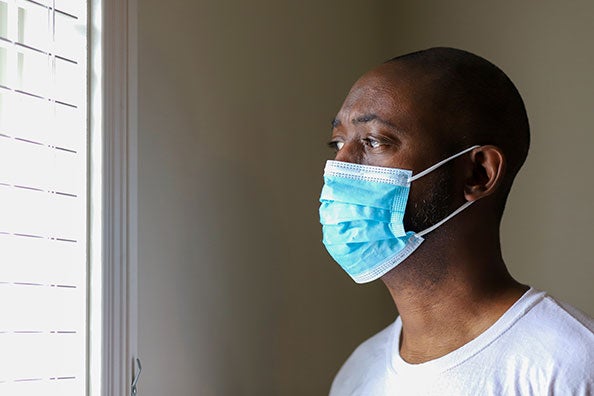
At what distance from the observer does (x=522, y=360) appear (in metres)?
1.68

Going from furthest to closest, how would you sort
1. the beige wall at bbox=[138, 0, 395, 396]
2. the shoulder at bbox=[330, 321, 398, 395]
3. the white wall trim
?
the shoulder at bbox=[330, 321, 398, 395] < the beige wall at bbox=[138, 0, 395, 396] < the white wall trim

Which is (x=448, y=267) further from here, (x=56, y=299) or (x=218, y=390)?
(x=56, y=299)

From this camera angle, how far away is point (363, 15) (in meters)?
2.55

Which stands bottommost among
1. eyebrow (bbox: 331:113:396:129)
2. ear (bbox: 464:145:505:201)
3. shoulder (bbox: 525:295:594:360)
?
shoulder (bbox: 525:295:594:360)

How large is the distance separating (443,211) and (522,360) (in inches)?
11.7

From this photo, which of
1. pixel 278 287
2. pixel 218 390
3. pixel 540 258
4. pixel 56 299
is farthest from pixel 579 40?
pixel 56 299

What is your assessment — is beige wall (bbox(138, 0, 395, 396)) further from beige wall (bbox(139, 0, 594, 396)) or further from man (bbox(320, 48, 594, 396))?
man (bbox(320, 48, 594, 396))

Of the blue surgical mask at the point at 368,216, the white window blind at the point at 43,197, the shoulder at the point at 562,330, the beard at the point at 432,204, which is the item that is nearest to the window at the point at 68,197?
the white window blind at the point at 43,197

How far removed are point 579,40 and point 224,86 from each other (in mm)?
875

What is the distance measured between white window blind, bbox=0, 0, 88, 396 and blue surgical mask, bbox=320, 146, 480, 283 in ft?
1.48

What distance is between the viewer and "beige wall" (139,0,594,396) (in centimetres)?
189

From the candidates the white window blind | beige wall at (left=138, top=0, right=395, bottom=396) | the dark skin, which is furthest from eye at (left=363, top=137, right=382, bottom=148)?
the white window blind

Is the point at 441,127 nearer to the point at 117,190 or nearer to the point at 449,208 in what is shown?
the point at 449,208

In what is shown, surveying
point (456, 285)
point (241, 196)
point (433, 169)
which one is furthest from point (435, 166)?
point (241, 196)
